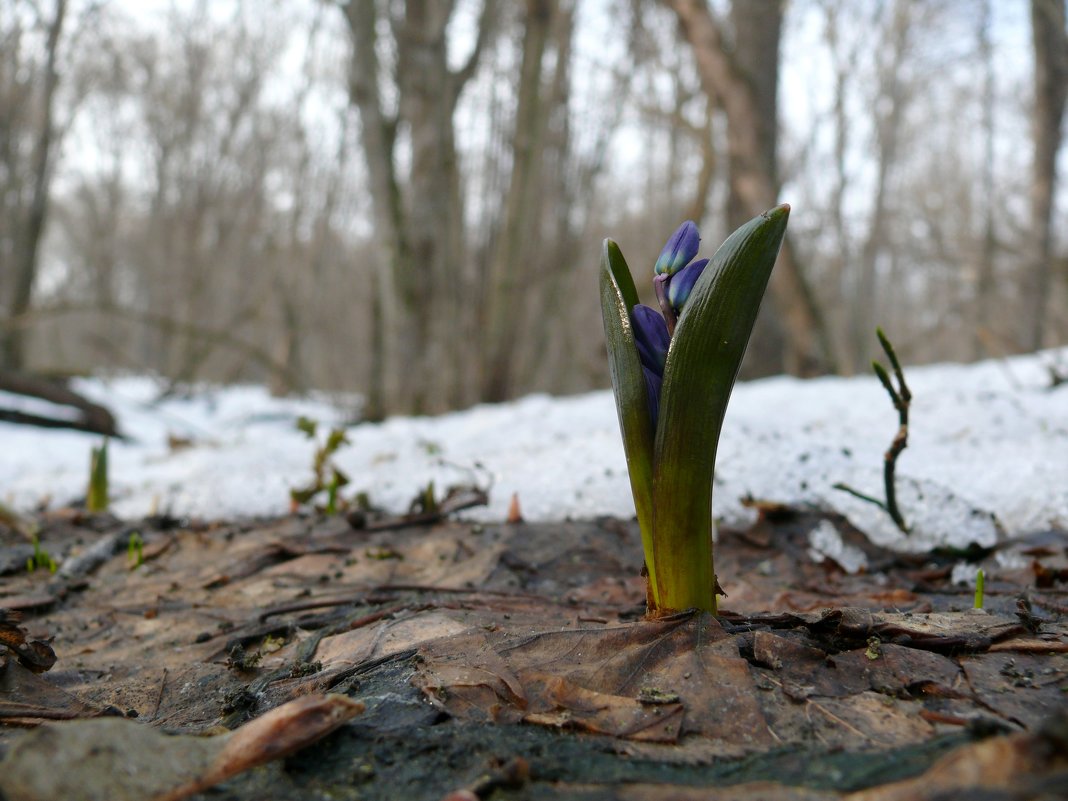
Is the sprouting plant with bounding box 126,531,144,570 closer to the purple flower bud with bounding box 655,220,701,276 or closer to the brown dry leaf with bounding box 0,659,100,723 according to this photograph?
the brown dry leaf with bounding box 0,659,100,723

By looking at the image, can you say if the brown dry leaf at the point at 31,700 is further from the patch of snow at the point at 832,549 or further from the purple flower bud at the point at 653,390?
the patch of snow at the point at 832,549

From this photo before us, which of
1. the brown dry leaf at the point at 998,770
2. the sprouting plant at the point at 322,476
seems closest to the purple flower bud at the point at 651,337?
the brown dry leaf at the point at 998,770

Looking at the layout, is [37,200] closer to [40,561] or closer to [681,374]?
[40,561]

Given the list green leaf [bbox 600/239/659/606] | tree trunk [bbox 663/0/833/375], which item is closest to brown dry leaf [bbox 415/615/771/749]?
green leaf [bbox 600/239/659/606]

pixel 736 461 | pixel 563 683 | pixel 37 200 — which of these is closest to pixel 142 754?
pixel 563 683

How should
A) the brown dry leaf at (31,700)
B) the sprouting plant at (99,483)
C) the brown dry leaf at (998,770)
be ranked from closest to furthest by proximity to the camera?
the brown dry leaf at (998,770) → the brown dry leaf at (31,700) → the sprouting plant at (99,483)

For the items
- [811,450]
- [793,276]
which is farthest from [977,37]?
[811,450]
